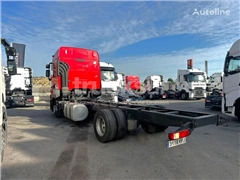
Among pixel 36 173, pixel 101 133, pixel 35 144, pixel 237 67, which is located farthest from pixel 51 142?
pixel 237 67

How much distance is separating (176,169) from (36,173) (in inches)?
99.2

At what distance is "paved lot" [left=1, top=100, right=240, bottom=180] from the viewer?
10.2 feet

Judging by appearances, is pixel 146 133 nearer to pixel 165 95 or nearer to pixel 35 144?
pixel 35 144

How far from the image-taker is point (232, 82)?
7.11 metres

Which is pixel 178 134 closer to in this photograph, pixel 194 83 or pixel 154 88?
pixel 194 83

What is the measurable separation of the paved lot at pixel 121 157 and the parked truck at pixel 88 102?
0.41 meters

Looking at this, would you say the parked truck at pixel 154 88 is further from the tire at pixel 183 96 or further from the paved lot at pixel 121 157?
the paved lot at pixel 121 157

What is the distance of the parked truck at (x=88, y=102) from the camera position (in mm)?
4531

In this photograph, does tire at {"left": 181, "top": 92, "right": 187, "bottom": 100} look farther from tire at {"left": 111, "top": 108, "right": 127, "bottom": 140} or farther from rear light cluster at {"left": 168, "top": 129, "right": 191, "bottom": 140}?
rear light cluster at {"left": 168, "top": 129, "right": 191, "bottom": 140}

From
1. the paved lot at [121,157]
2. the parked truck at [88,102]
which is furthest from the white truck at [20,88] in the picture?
the paved lot at [121,157]

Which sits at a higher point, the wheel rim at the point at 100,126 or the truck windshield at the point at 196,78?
the truck windshield at the point at 196,78

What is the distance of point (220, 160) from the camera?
363 cm

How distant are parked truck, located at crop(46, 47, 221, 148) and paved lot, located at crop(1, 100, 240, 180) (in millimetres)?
406

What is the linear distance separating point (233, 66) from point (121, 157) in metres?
6.10
